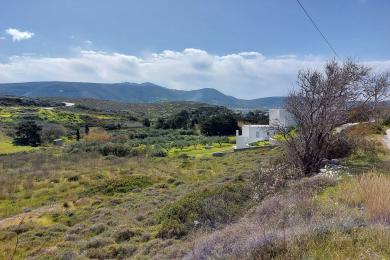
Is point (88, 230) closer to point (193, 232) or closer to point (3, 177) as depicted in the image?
point (193, 232)

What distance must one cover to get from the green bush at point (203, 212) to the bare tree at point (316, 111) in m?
3.00

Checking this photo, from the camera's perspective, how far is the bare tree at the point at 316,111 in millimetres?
12258

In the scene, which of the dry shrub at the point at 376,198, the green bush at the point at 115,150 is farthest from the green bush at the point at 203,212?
the green bush at the point at 115,150

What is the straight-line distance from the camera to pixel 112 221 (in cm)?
1093

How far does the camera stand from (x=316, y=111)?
12.4 metres

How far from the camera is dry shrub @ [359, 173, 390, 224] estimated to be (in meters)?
5.28

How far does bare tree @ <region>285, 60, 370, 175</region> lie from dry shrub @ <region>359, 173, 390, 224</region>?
5532 millimetres

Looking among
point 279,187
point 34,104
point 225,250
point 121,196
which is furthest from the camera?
point 34,104

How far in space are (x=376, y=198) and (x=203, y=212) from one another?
4073 mm

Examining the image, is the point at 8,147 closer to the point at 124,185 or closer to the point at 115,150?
the point at 115,150

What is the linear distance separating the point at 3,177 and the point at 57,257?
596 inches

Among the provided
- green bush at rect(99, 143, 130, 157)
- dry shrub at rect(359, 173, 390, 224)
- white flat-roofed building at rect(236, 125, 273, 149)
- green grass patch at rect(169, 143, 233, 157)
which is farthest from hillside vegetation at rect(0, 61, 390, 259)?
white flat-roofed building at rect(236, 125, 273, 149)

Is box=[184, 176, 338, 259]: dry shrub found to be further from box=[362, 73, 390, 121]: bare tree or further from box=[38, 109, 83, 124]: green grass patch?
box=[38, 109, 83, 124]: green grass patch

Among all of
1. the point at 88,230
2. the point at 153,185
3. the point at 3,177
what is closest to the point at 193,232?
the point at 88,230
